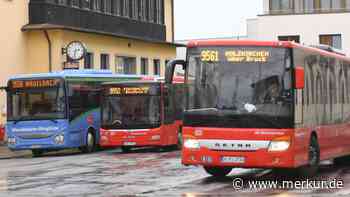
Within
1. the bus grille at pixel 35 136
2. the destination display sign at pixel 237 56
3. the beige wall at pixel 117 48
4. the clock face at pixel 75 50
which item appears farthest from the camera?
the beige wall at pixel 117 48

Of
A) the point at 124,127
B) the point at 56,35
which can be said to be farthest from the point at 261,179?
the point at 56,35

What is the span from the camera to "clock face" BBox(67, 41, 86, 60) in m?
40.3

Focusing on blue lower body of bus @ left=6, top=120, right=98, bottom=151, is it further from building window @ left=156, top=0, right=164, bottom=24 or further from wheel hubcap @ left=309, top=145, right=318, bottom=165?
building window @ left=156, top=0, right=164, bottom=24

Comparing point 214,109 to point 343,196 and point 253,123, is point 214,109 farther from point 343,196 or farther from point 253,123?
point 343,196

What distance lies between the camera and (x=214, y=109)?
56.7 ft

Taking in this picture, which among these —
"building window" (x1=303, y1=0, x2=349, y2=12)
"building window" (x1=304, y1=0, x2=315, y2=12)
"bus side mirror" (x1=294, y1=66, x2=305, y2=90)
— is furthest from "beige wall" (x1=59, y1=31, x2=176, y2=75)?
"bus side mirror" (x1=294, y1=66, x2=305, y2=90)

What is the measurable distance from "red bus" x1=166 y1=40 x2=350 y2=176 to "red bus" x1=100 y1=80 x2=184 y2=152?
532 inches

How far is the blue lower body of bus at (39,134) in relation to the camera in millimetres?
30797

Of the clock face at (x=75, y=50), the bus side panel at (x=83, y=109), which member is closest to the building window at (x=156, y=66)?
the clock face at (x=75, y=50)

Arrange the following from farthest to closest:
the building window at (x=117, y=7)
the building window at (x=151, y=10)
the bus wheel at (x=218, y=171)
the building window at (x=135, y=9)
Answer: the building window at (x=151, y=10)
the building window at (x=135, y=9)
the building window at (x=117, y=7)
the bus wheel at (x=218, y=171)

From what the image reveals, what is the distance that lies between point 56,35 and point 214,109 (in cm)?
2549

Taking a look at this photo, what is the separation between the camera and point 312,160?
18.4m

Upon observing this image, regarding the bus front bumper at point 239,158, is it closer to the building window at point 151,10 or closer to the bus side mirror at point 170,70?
the bus side mirror at point 170,70

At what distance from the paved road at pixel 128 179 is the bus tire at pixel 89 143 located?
6.08 meters
